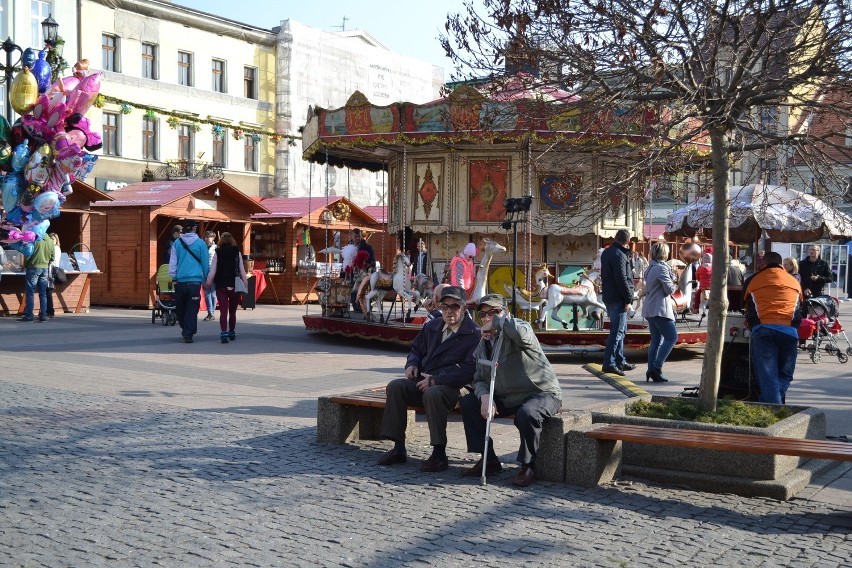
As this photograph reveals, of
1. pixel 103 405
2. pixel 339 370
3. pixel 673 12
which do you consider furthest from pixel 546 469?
pixel 339 370

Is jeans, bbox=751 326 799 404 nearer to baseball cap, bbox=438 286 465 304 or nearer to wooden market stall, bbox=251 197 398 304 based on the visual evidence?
baseball cap, bbox=438 286 465 304

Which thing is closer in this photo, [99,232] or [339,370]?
[339,370]

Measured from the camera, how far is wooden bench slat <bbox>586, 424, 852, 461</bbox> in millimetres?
6418

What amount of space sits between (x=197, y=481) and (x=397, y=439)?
157 centimetres

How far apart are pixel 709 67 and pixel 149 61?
128 ft

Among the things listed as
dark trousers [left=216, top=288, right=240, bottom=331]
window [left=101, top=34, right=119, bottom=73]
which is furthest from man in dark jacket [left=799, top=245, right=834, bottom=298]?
window [left=101, top=34, right=119, bottom=73]

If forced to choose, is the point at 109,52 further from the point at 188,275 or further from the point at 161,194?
the point at 188,275

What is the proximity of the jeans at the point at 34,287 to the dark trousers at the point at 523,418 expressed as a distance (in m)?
16.0

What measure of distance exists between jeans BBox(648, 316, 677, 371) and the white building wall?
116 feet

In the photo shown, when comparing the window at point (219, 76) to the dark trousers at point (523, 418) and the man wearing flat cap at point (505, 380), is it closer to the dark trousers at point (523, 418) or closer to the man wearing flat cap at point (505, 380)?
the man wearing flat cap at point (505, 380)

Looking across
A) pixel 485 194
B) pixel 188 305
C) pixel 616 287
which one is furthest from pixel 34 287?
pixel 616 287

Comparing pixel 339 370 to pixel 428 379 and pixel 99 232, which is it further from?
pixel 99 232

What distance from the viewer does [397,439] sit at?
796 cm

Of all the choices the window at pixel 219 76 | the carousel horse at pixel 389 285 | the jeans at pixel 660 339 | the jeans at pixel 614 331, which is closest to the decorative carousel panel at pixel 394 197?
the carousel horse at pixel 389 285
